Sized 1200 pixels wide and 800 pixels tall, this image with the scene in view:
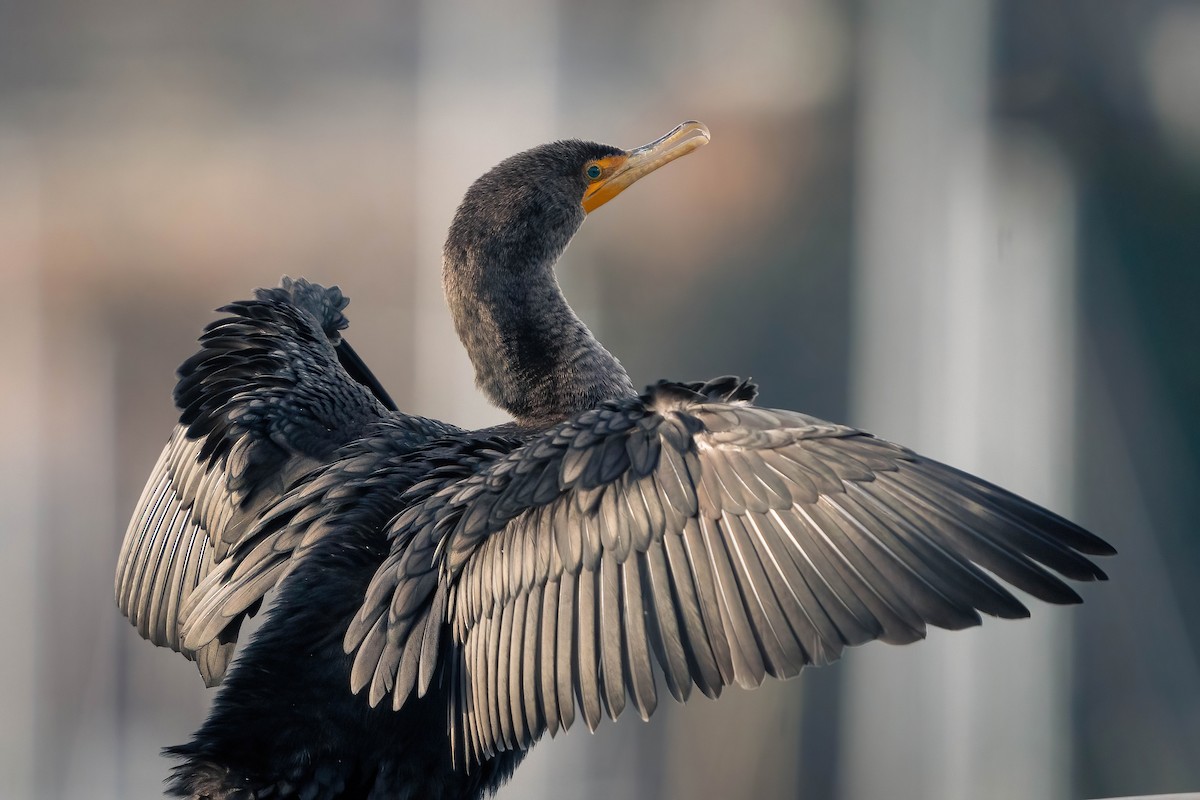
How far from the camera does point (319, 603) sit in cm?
197

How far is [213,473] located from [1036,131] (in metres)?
3.73

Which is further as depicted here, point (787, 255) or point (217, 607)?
point (787, 255)

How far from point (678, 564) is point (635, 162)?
4.72 feet

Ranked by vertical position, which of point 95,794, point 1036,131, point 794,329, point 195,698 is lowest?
point 95,794

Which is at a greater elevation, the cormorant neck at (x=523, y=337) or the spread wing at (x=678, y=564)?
the cormorant neck at (x=523, y=337)

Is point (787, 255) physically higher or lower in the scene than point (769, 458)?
higher

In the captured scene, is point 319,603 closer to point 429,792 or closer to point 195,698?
point 429,792

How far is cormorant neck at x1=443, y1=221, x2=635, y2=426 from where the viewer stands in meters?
2.53

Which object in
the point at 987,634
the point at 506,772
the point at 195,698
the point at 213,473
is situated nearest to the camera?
the point at 506,772

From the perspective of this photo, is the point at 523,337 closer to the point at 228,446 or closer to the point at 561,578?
the point at 228,446

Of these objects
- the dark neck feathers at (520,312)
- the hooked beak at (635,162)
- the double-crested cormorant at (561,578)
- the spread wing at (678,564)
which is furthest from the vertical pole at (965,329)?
the spread wing at (678,564)

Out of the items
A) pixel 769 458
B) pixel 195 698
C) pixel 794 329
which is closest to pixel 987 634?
pixel 794 329

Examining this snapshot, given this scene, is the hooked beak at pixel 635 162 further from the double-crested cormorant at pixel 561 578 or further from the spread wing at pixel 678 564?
the spread wing at pixel 678 564

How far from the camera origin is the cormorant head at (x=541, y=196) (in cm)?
267
